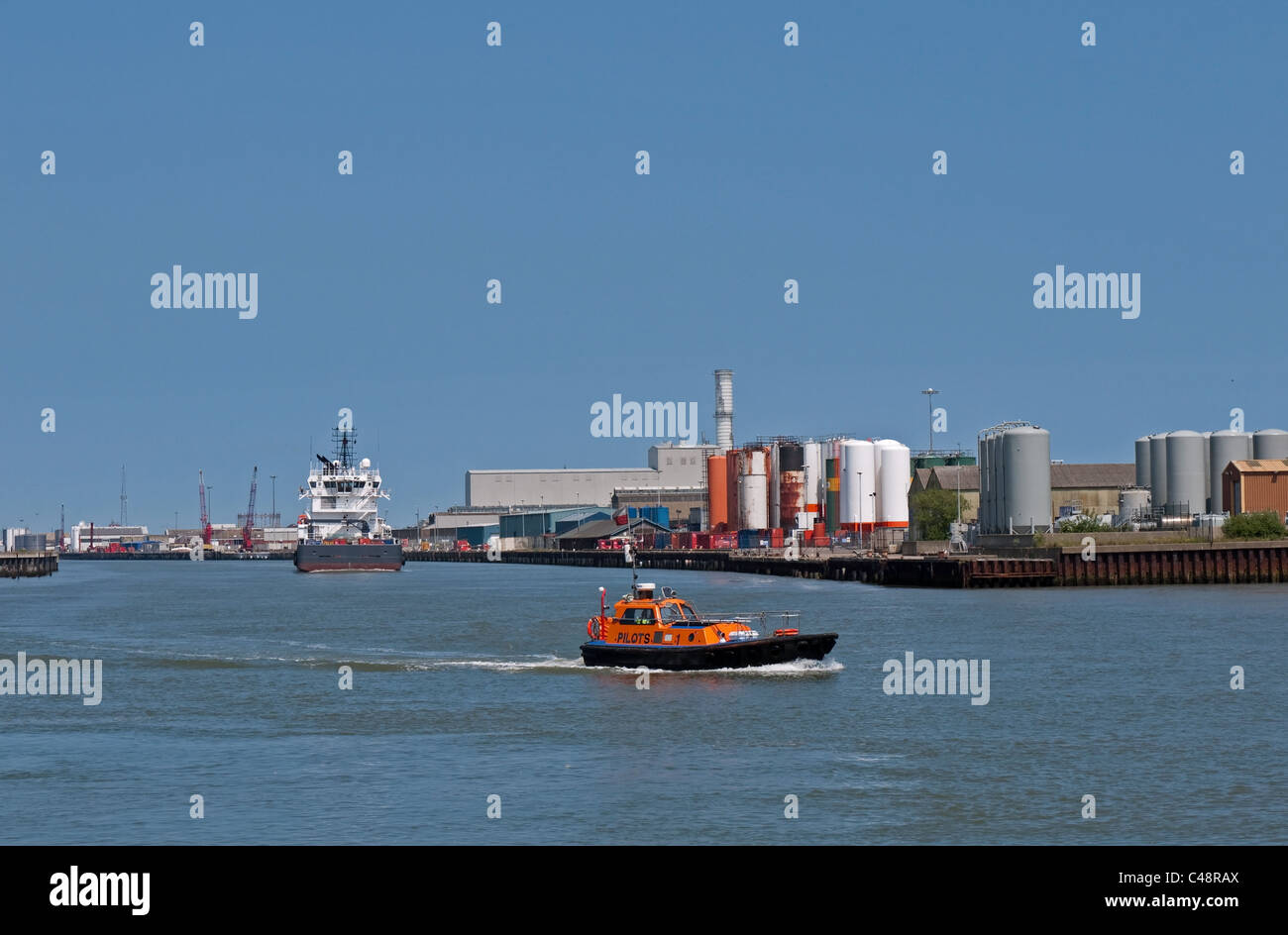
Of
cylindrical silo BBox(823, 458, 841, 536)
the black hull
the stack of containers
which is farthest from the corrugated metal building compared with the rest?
the black hull

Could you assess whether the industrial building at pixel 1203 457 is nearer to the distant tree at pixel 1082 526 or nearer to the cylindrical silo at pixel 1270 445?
the cylindrical silo at pixel 1270 445

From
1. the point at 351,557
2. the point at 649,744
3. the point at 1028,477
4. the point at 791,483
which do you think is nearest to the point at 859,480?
the point at 791,483

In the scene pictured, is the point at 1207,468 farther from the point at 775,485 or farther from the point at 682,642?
the point at 682,642

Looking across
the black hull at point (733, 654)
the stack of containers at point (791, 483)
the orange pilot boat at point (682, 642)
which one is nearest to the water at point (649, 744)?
the black hull at point (733, 654)

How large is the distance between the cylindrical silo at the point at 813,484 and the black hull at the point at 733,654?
5473 inches

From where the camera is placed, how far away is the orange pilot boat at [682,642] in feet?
164

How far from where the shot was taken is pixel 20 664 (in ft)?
191

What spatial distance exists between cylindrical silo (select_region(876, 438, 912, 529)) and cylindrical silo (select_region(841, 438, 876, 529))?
906 mm

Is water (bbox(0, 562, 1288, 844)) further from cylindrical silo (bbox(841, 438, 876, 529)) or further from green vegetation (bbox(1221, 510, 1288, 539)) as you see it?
cylindrical silo (bbox(841, 438, 876, 529))

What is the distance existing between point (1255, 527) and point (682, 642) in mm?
76938

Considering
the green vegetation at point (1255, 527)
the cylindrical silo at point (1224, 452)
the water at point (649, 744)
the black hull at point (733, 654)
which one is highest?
the cylindrical silo at point (1224, 452)

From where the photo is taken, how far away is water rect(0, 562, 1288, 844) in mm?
27688
